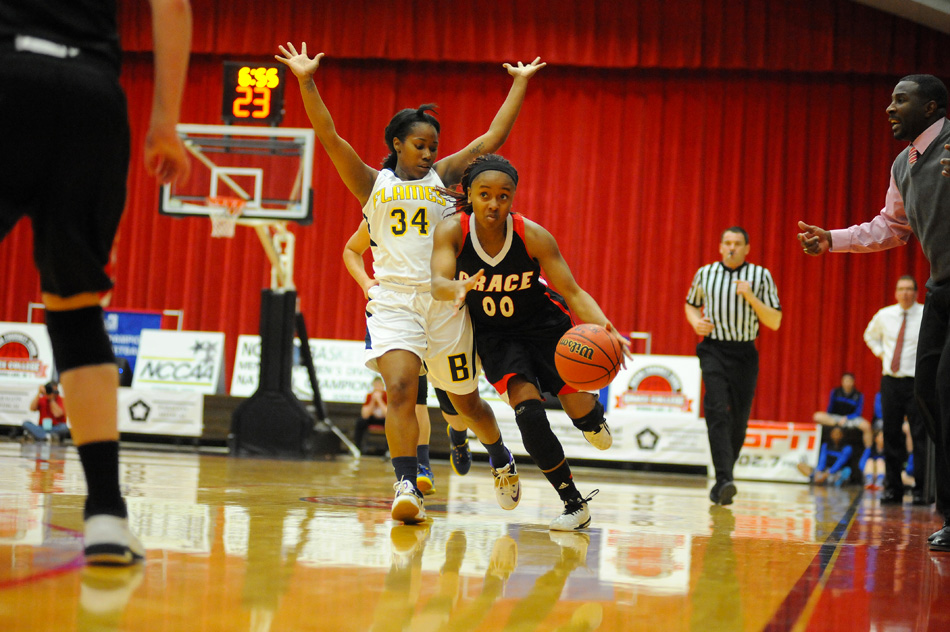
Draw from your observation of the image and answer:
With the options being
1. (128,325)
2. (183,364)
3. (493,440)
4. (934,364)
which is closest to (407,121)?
(493,440)

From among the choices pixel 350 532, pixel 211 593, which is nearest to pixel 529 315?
pixel 350 532

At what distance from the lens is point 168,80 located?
2.24 m

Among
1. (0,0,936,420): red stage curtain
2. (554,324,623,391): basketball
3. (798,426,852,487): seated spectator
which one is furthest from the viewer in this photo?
(0,0,936,420): red stage curtain

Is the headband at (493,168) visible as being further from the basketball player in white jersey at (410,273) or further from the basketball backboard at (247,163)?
the basketball backboard at (247,163)

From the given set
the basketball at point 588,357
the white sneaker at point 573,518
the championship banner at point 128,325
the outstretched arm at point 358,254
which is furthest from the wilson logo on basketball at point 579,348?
the championship banner at point 128,325

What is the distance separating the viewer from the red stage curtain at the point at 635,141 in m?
12.9

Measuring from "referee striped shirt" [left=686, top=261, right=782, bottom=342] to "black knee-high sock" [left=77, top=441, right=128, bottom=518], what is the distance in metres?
4.75

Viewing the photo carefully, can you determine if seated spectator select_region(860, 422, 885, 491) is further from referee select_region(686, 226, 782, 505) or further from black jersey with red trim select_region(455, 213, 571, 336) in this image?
black jersey with red trim select_region(455, 213, 571, 336)

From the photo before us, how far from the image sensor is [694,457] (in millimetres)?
10375

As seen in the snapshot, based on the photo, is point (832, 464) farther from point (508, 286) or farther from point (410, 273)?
point (410, 273)

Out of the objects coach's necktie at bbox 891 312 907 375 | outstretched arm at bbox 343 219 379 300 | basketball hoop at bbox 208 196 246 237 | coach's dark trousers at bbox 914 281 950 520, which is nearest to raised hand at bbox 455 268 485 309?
outstretched arm at bbox 343 219 379 300

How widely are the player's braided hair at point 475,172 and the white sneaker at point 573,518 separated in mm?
1301

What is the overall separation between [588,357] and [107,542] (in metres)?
1.95

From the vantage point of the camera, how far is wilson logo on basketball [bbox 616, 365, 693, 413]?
1095 centimetres
